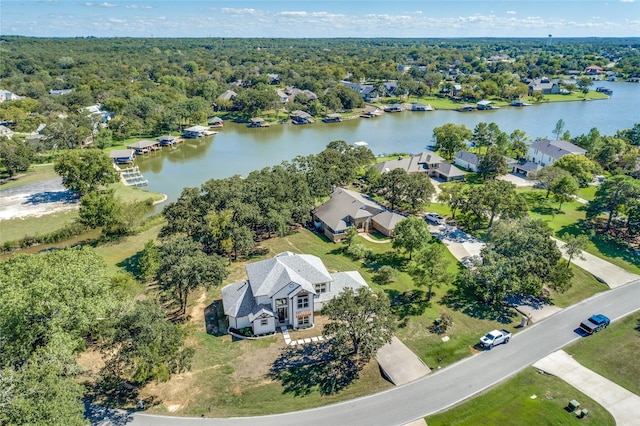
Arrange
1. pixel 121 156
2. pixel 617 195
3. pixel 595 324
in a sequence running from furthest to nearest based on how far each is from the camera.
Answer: pixel 121 156
pixel 617 195
pixel 595 324

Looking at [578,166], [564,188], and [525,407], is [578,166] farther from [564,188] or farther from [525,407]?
[525,407]

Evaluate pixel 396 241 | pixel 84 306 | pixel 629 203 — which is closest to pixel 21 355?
pixel 84 306

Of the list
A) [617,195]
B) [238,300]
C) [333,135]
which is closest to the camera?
[238,300]

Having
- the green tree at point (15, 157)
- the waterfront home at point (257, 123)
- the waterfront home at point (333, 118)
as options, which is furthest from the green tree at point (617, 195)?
the green tree at point (15, 157)

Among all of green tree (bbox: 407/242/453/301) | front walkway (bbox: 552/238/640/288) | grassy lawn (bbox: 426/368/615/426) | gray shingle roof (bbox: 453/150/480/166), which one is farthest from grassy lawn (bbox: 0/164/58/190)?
front walkway (bbox: 552/238/640/288)

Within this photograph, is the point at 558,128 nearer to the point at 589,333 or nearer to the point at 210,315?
the point at 589,333

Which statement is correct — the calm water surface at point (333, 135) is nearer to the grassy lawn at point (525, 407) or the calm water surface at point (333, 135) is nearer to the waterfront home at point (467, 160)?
the waterfront home at point (467, 160)

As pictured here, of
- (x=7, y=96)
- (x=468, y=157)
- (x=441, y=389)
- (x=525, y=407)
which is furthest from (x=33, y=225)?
(x=7, y=96)
